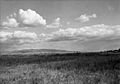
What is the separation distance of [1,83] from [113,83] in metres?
8.61

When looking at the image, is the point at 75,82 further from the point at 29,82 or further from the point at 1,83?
the point at 1,83

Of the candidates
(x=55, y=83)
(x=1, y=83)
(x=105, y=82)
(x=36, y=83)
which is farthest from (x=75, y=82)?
(x=1, y=83)

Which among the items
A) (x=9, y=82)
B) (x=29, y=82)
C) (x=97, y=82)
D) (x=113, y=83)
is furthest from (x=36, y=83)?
(x=113, y=83)

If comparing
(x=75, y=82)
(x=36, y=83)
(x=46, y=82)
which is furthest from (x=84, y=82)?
(x=36, y=83)

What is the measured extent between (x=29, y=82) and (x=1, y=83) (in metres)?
2.21

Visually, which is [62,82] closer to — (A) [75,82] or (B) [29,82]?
(A) [75,82]

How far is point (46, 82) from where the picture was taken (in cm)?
1125

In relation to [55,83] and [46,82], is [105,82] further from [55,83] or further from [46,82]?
[46,82]

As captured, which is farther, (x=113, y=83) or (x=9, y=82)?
(x=9, y=82)

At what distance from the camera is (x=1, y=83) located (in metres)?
11.2

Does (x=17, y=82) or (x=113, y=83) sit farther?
(x=17, y=82)

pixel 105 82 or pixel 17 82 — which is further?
pixel 17 82

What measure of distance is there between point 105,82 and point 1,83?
320 inches

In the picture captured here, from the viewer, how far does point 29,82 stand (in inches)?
446
